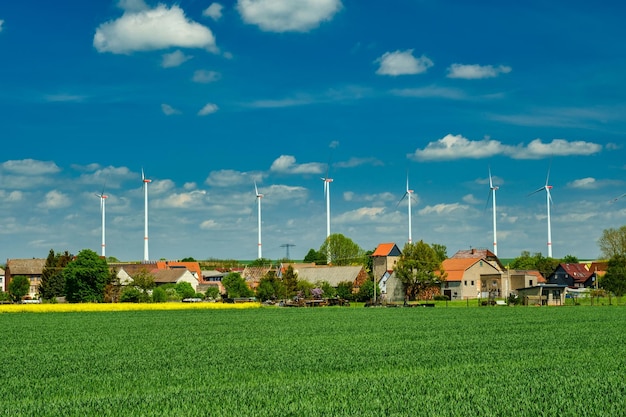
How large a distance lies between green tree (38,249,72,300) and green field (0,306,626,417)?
96.2 meters

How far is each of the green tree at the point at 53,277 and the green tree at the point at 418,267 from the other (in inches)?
2125

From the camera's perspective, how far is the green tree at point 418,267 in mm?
126750

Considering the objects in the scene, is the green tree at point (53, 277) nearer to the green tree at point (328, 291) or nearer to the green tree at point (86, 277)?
the green tree at point (86, 277)

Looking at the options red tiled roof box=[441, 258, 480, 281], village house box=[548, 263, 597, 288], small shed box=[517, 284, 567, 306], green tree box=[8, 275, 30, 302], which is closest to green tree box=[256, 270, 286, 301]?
red tiled roof box=[441, 258, 480, 281]

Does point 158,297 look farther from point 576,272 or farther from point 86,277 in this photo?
point 576,272

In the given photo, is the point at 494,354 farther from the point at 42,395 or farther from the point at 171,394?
the point at 42,395

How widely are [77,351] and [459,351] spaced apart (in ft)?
51.2

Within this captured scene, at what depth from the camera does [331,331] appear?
4547 cm

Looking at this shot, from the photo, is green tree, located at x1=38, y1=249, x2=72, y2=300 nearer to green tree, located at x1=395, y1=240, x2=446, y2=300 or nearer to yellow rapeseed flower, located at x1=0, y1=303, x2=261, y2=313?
yellow rapeseed flower, located at x1=0, y1=303, x2=261, y2=313

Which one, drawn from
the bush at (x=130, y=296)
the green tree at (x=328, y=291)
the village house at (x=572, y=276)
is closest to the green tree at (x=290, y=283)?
the green tree at (x=328, y=291)

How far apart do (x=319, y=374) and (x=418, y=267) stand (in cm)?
10377

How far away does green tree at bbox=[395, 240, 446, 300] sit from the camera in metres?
127

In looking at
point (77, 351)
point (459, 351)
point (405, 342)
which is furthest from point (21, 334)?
point (459, 351)

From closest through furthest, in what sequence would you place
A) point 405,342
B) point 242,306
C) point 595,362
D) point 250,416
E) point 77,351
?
1. point 250,416
2. point 595,362
3. point 77,351
4. point 405,342
5. point 242,306
